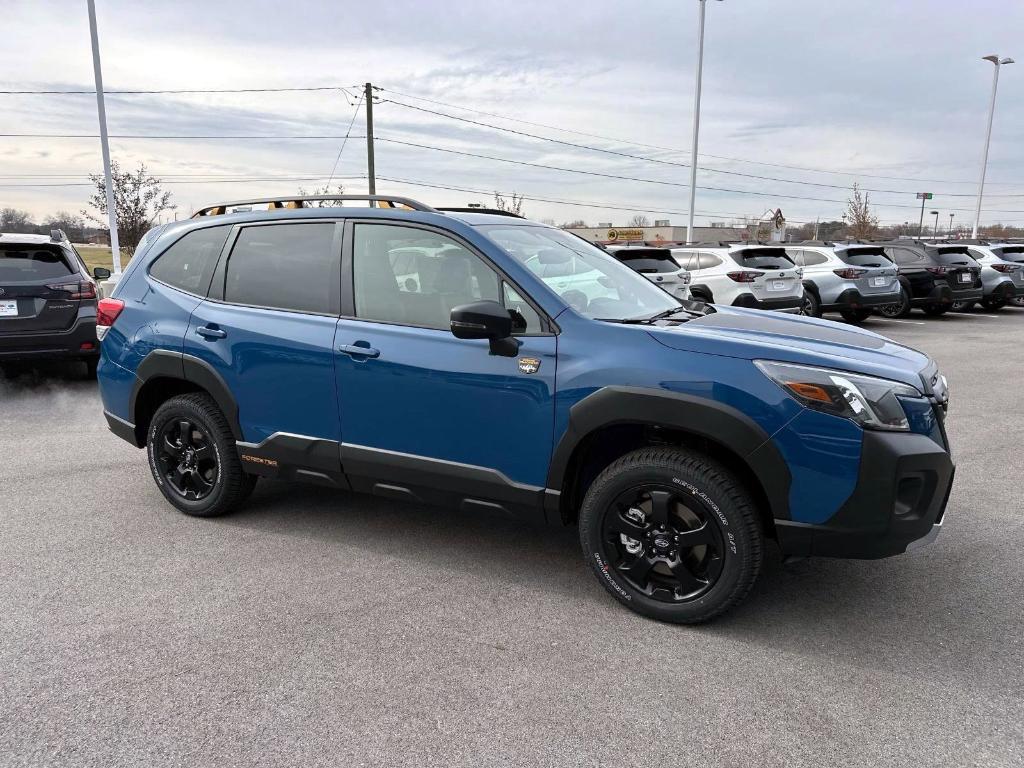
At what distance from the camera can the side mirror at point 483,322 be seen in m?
3.14

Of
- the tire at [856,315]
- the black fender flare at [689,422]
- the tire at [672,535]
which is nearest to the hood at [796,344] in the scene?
the black fender flare at [689,422]

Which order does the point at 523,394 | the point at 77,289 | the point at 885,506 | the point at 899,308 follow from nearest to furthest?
the point at 885,506
the point at 523,394
the point at 77,289
the point at 899,308

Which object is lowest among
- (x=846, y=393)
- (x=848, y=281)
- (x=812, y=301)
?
(x=812, y=301)

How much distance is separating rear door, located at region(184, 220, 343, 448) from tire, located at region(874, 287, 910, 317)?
13.4m

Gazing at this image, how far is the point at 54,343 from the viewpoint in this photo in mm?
7738

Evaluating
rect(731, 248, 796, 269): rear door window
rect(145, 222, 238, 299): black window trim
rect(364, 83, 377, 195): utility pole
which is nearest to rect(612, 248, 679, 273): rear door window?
rect(731, 248, 796, 269): rear door window

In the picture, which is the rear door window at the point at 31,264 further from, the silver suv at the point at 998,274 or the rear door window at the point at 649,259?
the silver suv at the point at 998,274

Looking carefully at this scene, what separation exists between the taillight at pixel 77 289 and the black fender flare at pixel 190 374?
4.13 meters

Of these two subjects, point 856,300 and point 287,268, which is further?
point 856,300

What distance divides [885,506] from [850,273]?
1277 cm

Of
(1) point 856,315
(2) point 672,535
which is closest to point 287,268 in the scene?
(2) point 672,535

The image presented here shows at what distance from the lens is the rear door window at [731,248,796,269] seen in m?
13.1

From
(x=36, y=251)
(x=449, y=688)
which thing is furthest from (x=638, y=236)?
(x=449, y=688)

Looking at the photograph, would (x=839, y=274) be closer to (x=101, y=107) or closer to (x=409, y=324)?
(x=409, y=324)
